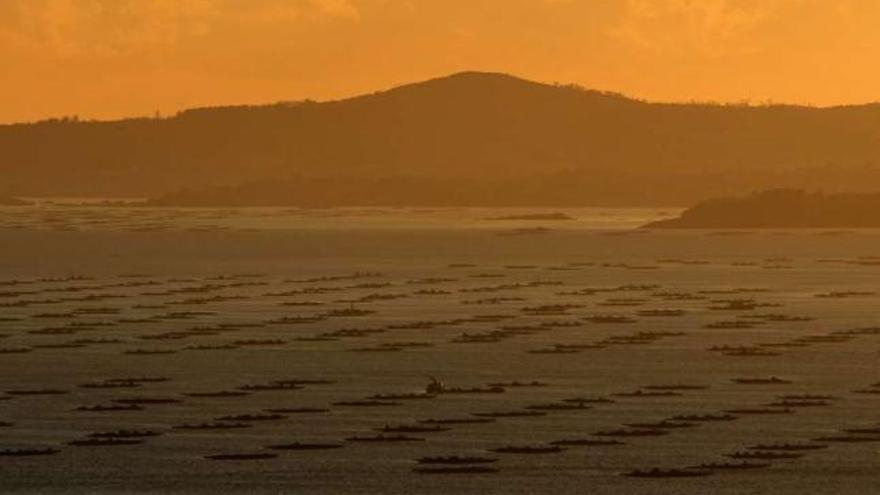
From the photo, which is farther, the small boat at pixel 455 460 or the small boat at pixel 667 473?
the small boat at pixel 455 460

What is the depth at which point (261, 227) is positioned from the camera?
122 m

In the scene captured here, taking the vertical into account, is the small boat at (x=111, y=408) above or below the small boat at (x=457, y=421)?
above

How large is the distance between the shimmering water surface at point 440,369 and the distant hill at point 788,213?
46.2 metres

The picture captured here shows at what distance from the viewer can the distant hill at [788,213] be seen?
11662 cm

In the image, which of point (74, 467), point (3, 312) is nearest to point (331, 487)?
point (74, 467)

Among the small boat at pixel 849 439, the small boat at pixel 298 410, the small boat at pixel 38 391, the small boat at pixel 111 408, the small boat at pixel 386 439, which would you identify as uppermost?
the small boat at pixel 38 391

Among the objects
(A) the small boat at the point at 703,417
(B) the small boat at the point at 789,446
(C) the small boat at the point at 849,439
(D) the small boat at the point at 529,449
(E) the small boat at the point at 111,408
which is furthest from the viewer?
(E) the small boat at the point at 111,408

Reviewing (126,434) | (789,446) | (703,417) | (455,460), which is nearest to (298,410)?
(126,434)

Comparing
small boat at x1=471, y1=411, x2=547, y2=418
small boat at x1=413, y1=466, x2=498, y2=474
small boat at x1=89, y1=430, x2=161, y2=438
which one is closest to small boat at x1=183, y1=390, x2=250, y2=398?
small boat at x1=471, y1=411, x2=547, y2=418

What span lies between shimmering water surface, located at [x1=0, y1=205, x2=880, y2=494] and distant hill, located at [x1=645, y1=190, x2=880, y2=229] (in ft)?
151

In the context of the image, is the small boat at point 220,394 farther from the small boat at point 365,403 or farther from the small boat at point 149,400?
the small boat at point 365,403

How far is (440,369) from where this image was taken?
33438mm

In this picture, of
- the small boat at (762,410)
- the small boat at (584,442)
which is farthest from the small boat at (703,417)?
the small boat at (584,442)

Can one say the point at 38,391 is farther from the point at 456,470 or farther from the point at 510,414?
the point at 456,470
